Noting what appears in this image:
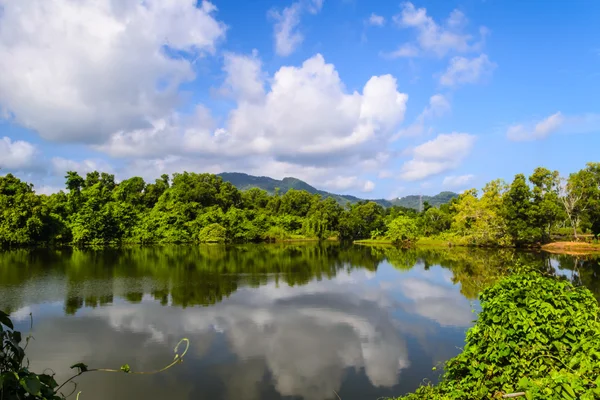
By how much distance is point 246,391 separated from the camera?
859cm

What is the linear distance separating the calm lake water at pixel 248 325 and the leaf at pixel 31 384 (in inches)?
188

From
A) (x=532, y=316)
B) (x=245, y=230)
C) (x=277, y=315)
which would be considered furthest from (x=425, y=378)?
(x=245, y=230)

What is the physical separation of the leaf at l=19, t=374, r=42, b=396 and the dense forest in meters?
42.1

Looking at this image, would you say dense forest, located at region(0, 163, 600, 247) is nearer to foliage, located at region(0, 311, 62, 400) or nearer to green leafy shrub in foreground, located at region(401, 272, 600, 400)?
green leafy shrub in foreground, located at region(401, 272, 600, 400)

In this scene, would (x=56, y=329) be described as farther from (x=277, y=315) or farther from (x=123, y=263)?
(x=123, y=263)

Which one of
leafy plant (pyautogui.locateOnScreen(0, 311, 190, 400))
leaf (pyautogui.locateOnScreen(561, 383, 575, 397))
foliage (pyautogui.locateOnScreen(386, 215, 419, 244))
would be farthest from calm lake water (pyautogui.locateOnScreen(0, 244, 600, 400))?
foliage (pyautogui.locateOnScreen(386, 215, 419, 244))

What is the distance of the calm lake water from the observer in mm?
9070

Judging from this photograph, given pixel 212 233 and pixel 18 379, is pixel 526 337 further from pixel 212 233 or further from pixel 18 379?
pixel 212 233

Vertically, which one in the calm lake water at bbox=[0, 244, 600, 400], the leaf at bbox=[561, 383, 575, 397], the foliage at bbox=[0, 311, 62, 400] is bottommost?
the calm lake water at bbox=[0, 244, 600, 400]

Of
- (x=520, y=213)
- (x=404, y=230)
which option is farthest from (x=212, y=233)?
(x=520, y=213)

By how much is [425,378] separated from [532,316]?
5368mm

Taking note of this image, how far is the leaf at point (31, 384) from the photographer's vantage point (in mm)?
1867

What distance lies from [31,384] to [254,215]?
201ft

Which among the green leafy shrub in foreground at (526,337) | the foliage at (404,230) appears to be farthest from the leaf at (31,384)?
the foliage at (404,230)
